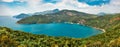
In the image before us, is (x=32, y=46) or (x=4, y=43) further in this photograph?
(x=32, y=46)

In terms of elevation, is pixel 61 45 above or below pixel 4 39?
below

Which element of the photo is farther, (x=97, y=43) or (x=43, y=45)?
(x=97, y=43)

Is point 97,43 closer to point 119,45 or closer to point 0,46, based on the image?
point 119,45

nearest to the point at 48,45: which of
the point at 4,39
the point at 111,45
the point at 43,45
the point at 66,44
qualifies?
the point at 43,45

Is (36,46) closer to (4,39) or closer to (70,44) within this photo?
(70,44)

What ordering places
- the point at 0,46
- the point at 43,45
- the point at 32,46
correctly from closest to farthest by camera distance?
the point at 0,46 < the point at 32,46 < the point at 43,45

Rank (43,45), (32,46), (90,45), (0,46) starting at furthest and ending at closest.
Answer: (90,45) → (43,45) → (32,46) → (0,46)

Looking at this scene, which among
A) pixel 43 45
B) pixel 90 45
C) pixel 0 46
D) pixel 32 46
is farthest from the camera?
pixel 90 45

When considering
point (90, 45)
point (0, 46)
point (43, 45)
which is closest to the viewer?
point (0, 46)

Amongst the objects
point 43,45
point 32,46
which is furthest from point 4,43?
point 43,45
